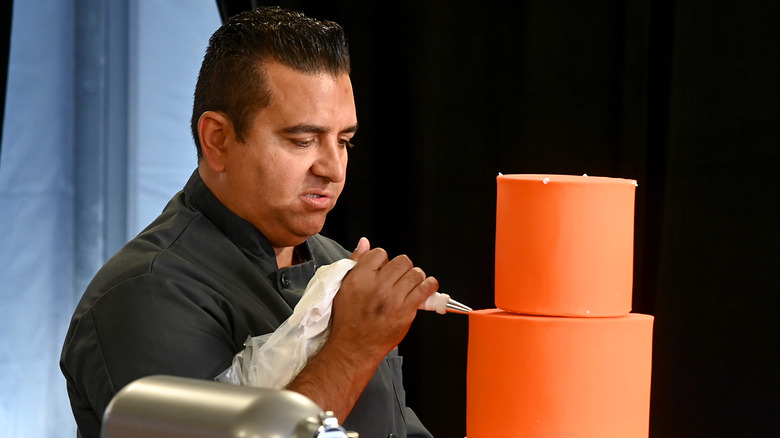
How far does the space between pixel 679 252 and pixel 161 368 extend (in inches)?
53.7

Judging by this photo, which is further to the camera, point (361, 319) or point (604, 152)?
point (604, 152)

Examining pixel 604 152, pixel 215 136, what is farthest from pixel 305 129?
pixel 604 152

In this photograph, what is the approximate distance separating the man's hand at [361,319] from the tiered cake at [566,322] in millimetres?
142

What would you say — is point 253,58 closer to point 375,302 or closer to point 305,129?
point 305,129

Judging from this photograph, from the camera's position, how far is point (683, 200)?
2.04 metres

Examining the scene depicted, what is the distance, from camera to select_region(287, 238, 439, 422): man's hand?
1.07 metres

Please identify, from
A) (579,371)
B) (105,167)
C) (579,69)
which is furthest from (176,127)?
(579,371)

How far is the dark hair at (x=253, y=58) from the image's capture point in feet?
4.15

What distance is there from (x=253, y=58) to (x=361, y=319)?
44cm

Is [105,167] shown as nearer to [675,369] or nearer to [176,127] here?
[176,127]

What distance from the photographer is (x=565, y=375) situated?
1.12 m

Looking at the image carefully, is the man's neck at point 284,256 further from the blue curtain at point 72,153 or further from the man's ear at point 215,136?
the blue curtain at point 72,153

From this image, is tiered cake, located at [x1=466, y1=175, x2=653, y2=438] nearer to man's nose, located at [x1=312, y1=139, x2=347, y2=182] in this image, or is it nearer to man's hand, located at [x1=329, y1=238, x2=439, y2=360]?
man's hand, located at [x1=329, y1=238, x2=439, y2=360]

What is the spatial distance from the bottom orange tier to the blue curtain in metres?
1.80
